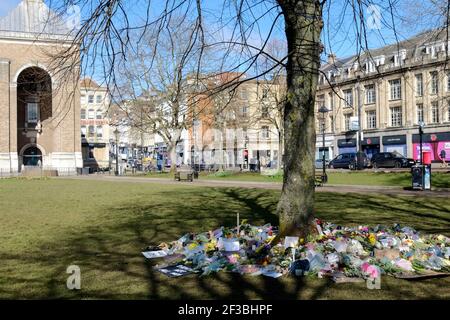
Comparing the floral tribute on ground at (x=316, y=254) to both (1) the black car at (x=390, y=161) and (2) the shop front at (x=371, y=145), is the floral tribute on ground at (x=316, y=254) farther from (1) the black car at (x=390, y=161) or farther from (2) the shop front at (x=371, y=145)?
(2) the shop front at (x=371, y=145)

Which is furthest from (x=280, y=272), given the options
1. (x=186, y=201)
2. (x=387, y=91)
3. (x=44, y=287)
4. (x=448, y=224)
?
(x=387, y=91)

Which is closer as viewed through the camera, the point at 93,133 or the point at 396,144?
the point at 396,144

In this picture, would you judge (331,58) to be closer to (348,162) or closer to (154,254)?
(154,254)

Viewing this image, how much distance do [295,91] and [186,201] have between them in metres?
9.72

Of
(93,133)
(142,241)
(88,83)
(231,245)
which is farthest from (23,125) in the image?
(231,245)

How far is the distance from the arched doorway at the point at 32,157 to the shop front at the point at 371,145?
40960mm

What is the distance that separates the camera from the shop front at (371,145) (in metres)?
61.5

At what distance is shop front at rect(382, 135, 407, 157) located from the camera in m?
57.3

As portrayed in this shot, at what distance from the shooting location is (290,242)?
6449 mm

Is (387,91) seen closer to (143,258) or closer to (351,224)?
(351,224)

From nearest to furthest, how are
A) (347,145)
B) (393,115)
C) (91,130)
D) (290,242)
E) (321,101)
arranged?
(290,242)
(321,101)
(393,115)
(347,145)
(91,130)

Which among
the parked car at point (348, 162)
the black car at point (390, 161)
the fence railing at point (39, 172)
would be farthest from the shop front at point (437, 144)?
the fence railing at point (39, 172)

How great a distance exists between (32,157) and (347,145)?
4116 centimetres

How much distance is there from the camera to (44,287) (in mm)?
5434
